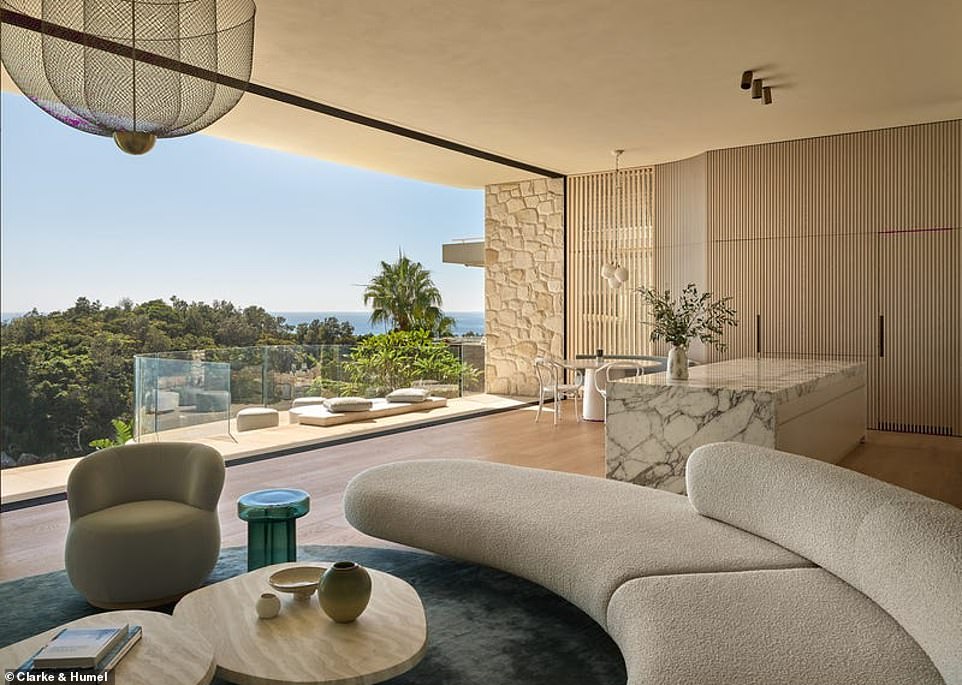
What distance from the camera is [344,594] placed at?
2.21 metres

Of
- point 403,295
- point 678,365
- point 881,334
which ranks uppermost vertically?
point 403,295

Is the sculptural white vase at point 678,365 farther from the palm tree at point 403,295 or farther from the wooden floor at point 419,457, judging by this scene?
the palm tree at point 403,295

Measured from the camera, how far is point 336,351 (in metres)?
9.39

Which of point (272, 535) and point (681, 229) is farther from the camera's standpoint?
point (681, 229)

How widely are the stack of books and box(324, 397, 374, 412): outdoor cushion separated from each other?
659 cm

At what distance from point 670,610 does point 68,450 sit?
1326 centimetres

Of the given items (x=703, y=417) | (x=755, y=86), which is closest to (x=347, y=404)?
(x=703, y=417)

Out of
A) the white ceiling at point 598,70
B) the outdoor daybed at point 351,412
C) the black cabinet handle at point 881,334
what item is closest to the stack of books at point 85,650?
the white ceiling at point 598,70

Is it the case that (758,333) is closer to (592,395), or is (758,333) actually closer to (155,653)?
(592,395)

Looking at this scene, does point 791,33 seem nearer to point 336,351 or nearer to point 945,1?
point 945,1

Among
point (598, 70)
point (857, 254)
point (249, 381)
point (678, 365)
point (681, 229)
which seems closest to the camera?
point (678, 365)

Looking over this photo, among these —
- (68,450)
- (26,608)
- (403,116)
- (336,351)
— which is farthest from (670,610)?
(68,450)

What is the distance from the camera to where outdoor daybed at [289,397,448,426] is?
27.5ft

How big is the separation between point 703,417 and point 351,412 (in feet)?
16.6
